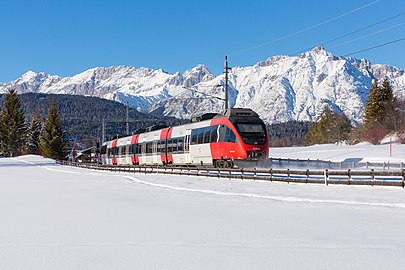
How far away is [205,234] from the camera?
9203 mm

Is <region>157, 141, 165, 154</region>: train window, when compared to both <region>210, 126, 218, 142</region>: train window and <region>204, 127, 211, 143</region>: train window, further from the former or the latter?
<region>210, 126, 218, 142</region>: train window

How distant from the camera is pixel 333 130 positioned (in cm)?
10025

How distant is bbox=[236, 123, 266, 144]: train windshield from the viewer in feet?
95.6

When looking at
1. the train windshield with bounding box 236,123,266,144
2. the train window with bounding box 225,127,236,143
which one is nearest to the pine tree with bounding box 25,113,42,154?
the train window with bounding box 225,127,236,143

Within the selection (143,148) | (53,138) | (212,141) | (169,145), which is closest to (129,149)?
(143,148)

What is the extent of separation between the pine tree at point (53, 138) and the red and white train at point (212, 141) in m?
49.8

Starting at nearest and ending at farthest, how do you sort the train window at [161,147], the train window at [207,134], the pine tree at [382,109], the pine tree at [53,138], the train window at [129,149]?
the train window at [207,134] < the train window at [161,147] < the train window at [129,149] < the pine tree at [382,109] < the pine tree at [53,138]

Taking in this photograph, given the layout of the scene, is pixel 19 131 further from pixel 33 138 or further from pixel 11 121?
pixel 33 138

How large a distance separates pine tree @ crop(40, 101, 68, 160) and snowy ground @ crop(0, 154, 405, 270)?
7710 cm

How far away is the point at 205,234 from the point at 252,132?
2082 cm

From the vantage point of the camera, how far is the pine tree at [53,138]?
8925cm

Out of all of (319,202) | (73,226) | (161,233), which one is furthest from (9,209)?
(319,202)

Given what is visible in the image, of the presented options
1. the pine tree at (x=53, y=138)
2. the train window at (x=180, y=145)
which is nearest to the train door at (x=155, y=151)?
the train window at (x=180, y=145)

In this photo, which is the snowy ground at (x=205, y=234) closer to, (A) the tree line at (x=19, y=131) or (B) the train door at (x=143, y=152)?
(B) the train door at (x=143, y=152)
